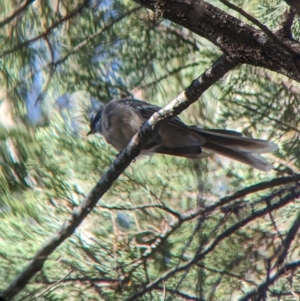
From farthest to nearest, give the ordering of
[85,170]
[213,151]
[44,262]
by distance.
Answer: [213,151]
[85,170]
[44,262]

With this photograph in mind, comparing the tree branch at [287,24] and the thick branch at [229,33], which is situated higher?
the tree branch at [287,24]

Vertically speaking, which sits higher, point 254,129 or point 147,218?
point 254,129

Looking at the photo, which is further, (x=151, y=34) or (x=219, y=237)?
(x=151, y=34)

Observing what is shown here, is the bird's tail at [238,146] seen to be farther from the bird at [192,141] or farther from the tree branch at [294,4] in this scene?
the tree branch at [294,4]

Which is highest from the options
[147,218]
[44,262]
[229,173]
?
[229,173]

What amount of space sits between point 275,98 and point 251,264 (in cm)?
46

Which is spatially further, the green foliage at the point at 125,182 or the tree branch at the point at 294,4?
the green foliage at the point at 125,182

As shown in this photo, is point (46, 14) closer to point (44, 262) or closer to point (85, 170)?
point (85, 170)

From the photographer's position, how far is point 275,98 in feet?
4.62

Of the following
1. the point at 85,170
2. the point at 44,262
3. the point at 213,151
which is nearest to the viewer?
the point at 44,262

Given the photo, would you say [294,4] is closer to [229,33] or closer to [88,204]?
[229,33]

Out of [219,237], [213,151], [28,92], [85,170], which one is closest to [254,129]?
[213,151]

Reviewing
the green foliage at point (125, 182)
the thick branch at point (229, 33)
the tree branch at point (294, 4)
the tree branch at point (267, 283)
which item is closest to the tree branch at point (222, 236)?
the green foliage at point (125, 182)

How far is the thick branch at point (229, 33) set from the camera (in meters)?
1.19
